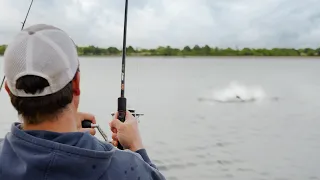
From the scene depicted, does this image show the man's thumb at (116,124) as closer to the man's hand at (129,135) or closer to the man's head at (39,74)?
the man's hand at (129,135)

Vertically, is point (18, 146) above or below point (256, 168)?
above

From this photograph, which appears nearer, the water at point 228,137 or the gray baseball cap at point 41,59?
the gray baseball cap at point 41,59

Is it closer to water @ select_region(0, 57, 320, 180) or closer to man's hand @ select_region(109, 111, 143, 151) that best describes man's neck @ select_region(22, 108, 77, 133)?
man's hand @ select_region(109, 111, 143, 151)

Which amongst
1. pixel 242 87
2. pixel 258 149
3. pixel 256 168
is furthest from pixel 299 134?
pixel 242 87

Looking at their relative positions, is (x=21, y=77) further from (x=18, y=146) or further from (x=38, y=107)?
(x=18, y=146)

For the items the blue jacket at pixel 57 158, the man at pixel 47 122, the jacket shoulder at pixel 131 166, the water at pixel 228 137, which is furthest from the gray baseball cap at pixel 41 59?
the water at pixel 228 137

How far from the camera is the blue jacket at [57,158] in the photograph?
1.81m

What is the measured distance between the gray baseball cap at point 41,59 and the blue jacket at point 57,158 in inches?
6.0

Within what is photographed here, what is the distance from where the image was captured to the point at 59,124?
189 cm

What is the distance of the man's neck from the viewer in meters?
1.88

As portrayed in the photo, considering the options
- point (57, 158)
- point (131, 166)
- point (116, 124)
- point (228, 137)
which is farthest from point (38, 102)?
point (228, 137)

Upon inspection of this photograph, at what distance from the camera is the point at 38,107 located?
186cm

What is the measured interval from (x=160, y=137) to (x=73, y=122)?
1578 centimetres

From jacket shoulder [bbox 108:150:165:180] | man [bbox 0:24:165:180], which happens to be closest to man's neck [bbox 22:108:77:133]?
man [bbox 0:24:165:180]
